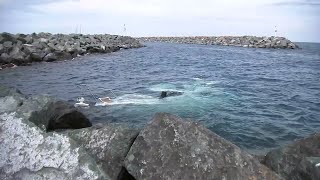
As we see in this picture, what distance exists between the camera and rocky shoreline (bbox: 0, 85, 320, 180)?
391 cm

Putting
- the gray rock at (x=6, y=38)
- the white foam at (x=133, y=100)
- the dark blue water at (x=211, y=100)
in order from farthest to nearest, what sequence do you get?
1. the gray rock at (x=6, y=38)
2. the white foam at (x=133, y=100)
3. the dark blue water at (x=211, y=100)

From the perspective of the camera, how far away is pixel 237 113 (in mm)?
12969

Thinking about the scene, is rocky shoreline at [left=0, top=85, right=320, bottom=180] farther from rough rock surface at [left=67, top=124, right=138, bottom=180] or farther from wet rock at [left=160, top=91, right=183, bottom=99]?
wet rock at [left=160, top=91, right=183, bottom=99]

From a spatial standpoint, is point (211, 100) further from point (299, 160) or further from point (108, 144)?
point (108, 144)

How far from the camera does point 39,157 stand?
3957mm

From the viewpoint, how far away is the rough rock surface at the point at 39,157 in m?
3.83

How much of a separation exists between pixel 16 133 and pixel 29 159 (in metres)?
0.48

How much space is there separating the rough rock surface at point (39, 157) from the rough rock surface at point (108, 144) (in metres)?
0.90

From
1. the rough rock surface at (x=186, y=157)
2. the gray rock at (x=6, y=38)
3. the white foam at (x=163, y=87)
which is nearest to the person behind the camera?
the rough rock surface at (x=186, y=157)

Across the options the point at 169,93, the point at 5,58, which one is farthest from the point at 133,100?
the point at 5,58

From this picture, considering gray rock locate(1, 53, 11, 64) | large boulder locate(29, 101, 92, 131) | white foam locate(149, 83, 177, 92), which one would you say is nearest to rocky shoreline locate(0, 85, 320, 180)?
large boulder locate(29, 101, 92, 131)

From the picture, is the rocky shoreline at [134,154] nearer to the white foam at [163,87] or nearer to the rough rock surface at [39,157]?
the rough rock surface at [39,157]

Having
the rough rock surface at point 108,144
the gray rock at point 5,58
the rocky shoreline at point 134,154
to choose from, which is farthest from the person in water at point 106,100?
the gray rock at point 5,58

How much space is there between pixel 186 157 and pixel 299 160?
201cm
